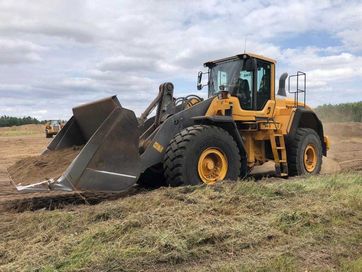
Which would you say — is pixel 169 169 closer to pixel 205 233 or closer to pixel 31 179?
pixel 31 179

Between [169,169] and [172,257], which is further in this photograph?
[169,169]

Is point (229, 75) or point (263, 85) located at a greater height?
point (229, 75)

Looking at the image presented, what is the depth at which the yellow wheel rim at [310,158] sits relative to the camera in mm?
10977

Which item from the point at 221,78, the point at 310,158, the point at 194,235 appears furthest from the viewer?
the point at 310,158

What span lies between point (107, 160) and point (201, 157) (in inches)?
71.8

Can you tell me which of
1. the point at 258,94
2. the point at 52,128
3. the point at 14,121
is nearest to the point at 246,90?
the point at 258,94

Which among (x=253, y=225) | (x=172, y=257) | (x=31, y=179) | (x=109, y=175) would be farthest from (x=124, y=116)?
(x=172, y=257)

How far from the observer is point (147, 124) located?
928cm

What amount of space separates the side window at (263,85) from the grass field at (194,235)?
12.4ft

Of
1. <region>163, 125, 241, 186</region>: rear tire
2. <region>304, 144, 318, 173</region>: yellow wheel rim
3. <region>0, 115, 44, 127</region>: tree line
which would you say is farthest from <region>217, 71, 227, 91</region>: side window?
<region>0, 115, 44, 127</region>: tree line

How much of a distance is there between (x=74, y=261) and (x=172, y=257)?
2.90ft

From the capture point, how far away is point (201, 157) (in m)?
7.89

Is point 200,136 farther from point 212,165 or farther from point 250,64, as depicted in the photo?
point 250,64

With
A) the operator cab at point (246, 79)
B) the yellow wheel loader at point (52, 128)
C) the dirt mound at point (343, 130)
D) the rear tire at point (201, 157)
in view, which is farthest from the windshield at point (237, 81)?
the yellow wheel loader at point (52, 128)
